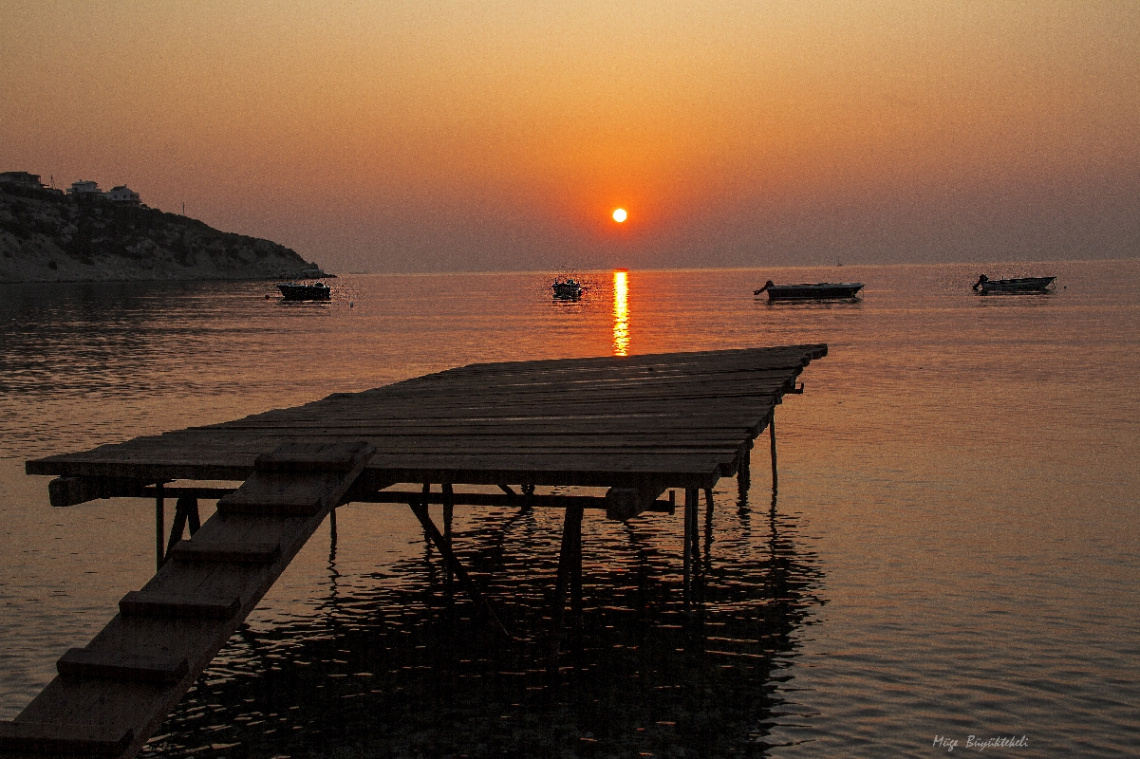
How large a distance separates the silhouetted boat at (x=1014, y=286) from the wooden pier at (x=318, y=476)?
462ft

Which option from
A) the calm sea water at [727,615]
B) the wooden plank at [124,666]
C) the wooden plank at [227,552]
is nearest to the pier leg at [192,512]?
the calm sea water at [727,615]

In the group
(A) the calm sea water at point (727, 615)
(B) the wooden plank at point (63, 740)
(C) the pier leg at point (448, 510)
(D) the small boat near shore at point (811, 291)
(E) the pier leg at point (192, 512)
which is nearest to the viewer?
(B) the wooden plank at point (63, 740)

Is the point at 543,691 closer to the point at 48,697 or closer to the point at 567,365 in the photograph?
the point at 48,697

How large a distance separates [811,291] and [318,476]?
445 feet

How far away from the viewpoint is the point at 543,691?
33.7 feet

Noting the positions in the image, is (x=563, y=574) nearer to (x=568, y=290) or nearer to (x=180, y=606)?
(x=180, y=606)

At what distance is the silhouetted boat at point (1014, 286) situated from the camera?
145 m

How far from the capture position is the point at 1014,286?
149 metres

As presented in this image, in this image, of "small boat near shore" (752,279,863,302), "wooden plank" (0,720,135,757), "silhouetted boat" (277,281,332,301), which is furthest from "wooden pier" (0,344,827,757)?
"silhouetted boat" (277,281,332,301)

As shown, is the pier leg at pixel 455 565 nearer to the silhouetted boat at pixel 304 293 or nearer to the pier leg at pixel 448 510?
the pier leg at pixel 448 510

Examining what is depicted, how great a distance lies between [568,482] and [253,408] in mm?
26023

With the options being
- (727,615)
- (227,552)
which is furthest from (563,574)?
(227,552)

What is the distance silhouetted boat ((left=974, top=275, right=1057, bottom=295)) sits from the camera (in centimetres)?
14475

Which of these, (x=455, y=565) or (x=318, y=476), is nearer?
(x=318, y=476)
